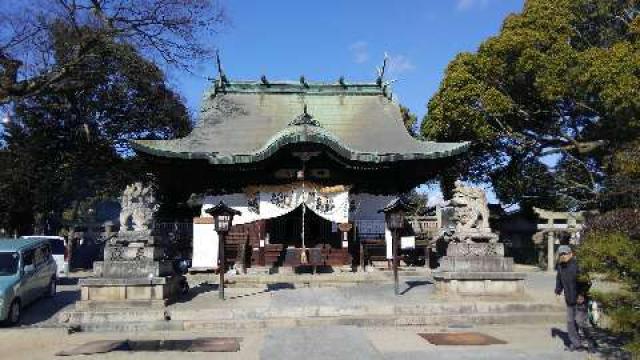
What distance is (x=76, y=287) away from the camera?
20.2 metres

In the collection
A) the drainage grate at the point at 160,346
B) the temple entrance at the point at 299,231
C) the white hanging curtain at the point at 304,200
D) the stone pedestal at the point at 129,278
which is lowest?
the drainage grate at the point at 160,346

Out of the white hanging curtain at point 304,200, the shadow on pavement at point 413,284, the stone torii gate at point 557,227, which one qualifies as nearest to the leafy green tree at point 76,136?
the white hanging curtain at point 304,200

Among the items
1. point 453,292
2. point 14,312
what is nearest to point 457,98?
point 453,292

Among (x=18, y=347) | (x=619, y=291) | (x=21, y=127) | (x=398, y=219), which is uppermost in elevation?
(x=21, y=127)

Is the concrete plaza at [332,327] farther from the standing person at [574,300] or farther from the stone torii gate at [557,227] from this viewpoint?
the stone torii gate at [557,227]

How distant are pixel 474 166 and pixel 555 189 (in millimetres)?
3775

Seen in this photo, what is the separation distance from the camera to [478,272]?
46.0ft

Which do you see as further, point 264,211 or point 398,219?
point 264,211

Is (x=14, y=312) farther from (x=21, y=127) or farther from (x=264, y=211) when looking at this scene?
(x=21, y=127)

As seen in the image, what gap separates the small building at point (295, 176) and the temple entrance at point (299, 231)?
0.12 ft

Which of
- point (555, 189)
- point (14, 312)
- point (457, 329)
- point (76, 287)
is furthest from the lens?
point (555, 189)

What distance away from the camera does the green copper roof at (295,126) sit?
20.3 m

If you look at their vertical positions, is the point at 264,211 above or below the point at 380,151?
below

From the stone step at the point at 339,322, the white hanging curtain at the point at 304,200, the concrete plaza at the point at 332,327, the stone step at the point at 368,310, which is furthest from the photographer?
the white hanging curtain at the point at 304,200
